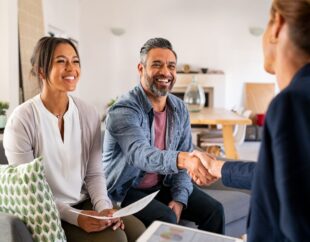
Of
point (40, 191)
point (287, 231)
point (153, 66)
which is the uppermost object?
point (153, 66)

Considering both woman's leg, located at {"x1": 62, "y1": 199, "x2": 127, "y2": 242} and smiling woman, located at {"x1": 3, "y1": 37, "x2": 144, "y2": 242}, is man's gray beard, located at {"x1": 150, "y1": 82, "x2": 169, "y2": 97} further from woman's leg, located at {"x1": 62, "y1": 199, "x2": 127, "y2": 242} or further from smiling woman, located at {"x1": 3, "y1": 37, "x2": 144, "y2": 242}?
woman's leg, located at {"x1": 62, "y1": 199, "x2": 127, "y2": 242}

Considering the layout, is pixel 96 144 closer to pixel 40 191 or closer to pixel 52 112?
pixel 52 112

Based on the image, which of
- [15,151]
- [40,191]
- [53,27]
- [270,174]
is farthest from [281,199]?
[53,27]

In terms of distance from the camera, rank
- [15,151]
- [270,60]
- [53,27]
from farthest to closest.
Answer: [53,27], [15,151], [270,60]

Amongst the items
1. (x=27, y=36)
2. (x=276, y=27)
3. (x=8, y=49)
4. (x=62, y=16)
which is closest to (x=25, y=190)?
(x=276, y=27)

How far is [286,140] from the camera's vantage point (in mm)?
639

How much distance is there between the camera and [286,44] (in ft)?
2.40

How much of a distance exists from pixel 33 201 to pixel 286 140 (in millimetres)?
927

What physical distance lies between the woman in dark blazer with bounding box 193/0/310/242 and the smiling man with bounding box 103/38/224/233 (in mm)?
955

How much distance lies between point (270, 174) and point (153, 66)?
1.29 meters

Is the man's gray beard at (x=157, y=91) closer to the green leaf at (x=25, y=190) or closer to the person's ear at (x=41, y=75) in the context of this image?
the person's ear at (x=41, y=75)

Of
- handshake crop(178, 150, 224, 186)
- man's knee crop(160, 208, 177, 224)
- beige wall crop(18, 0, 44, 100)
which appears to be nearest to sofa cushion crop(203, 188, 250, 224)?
man's knee crop(160, 208, 177, 224)

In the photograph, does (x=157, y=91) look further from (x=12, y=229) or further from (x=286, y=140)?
(x=286, y=140)

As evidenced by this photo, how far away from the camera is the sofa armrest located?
1212mm
